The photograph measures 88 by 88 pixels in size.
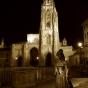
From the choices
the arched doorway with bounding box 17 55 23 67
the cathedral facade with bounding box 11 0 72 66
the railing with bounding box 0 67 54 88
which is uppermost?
the cathedral facade with bounding box 11 0 72 66

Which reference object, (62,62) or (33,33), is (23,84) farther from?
(33,33)

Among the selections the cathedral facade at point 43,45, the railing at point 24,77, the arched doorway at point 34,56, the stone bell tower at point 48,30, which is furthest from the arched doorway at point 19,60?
the railing at point 24,77

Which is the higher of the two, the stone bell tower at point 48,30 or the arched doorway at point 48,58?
the stone bell tower at point 48,30

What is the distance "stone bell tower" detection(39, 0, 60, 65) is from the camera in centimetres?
6575

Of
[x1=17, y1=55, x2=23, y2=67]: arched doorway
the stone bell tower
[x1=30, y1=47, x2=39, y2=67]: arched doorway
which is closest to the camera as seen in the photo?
the stone bell tower

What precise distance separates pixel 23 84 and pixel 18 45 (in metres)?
37.0

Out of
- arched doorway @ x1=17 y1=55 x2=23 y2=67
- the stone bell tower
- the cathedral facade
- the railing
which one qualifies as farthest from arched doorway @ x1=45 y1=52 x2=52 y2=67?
the railing

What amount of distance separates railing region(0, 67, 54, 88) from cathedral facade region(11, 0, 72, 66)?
1295 inches

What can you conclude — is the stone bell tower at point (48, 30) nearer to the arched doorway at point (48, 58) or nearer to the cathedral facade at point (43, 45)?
the cathedral facade at point (43, 45)

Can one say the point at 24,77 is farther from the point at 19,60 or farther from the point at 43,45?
the point at 19,60

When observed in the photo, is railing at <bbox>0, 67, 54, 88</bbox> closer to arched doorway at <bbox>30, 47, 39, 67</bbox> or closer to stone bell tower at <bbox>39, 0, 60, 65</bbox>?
stone bell tower at <bbox>39, 0, 60, 65</bbox>

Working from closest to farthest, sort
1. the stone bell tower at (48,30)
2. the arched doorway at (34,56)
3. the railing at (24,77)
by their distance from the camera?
1. the railing at (24,77)
2. the stone bell tower at (48,30)
3. the arched doorway at (34,56)

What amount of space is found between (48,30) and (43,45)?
4037mm

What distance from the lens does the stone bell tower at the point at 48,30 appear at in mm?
65750
